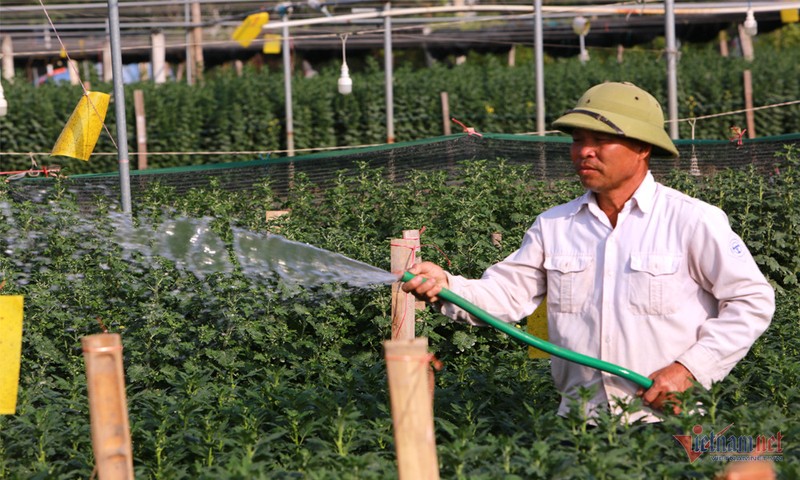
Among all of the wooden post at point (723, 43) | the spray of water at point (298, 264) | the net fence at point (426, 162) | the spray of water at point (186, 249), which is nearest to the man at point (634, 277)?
the spray of water at point (186, 249)

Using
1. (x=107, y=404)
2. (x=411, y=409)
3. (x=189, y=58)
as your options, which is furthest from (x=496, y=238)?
(x=189, y=58)

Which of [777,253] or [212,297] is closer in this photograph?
[212,297]

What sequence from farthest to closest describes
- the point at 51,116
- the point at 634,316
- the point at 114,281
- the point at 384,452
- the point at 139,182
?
1. the point at 51,116
2. the point at 139,182
3. the point at 114,281
4. the point at 384,452
5. the point at 634,316

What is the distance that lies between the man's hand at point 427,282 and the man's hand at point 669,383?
79 cm

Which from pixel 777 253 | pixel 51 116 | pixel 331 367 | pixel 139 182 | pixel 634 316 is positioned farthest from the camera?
pixel 51 116

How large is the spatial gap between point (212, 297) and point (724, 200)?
4.57 meters

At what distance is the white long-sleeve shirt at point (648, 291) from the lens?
13.5ft

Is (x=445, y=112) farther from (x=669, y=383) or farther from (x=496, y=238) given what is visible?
(x=669, y=383)

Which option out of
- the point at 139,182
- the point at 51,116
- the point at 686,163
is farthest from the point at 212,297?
the point at 51,116

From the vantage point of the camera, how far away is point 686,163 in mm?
11156

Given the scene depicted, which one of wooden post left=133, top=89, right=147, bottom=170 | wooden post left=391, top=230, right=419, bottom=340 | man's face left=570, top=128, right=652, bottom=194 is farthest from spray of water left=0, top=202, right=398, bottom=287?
wooden post left=133, top=89, right=147, bottom=170

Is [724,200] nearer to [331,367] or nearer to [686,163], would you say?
[686,163]

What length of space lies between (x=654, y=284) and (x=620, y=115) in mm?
604

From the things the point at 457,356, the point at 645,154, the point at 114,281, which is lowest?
the point at 457,356
